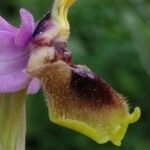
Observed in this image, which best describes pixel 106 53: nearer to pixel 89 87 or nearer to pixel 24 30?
pixel 24 30

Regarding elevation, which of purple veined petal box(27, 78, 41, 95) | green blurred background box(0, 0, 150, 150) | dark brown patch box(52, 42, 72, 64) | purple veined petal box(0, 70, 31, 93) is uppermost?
purple veined petal box(0, 70, 31, 93)

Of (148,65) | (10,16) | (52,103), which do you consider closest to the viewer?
(52,103)

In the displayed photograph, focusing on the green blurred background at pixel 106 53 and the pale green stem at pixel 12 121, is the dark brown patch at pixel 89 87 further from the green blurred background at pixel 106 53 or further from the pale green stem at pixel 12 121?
the green blurred background at pixel 106 53

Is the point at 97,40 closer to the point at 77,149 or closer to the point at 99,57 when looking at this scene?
the point at 99,57

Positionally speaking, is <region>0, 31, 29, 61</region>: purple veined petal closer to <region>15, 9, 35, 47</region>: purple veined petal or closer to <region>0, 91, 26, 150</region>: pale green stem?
<region>15, 9, 35, 47</region>: purple veined petal

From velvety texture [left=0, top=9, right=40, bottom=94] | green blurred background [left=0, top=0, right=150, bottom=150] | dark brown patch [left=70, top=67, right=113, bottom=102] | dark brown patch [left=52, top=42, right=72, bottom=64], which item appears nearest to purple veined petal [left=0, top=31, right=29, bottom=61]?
velvety texture [left=0, top=9, right=40, bottom=94]

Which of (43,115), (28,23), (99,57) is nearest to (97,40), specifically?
(99,57)

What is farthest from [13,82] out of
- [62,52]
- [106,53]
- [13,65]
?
[106,53]
